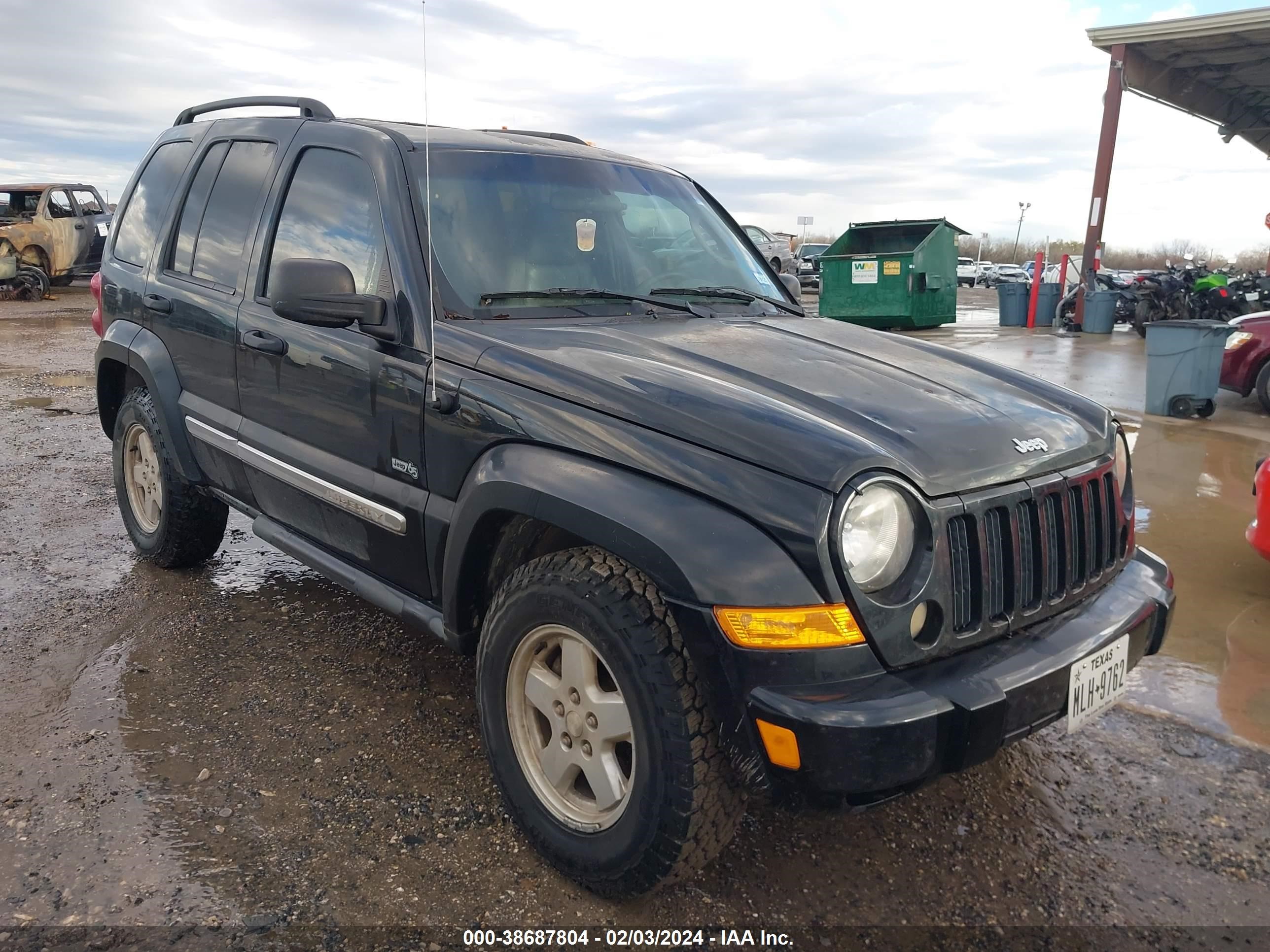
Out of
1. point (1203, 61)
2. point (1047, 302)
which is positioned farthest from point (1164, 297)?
point (1203, 61)

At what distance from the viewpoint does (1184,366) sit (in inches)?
337

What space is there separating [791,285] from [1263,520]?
2.39 m

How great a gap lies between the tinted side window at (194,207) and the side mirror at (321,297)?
1420 mm

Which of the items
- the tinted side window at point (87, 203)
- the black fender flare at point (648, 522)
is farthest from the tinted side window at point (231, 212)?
the tinted side window at point (87, 203)

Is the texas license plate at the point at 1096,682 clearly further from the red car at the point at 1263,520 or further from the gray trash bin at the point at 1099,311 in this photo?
the gray trash bin at the point at 1099,311

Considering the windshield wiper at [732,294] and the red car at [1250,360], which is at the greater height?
the windshield wiper at [732,294]

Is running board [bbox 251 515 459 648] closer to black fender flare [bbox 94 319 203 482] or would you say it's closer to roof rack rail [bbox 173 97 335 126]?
black fender flare [bbox 94 319 203 482]

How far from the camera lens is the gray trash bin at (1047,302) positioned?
1816 cm

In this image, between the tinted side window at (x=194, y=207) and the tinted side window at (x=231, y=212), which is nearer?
the tinted side window at (x=231, y=212)

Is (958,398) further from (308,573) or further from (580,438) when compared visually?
(308,573)

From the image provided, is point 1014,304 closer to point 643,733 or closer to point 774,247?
point 774,247

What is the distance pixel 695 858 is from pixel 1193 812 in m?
1.64

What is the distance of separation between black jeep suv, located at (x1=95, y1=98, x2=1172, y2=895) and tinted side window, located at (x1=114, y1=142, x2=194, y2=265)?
1.71 feet

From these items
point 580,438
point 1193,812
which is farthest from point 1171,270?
point 580,438
